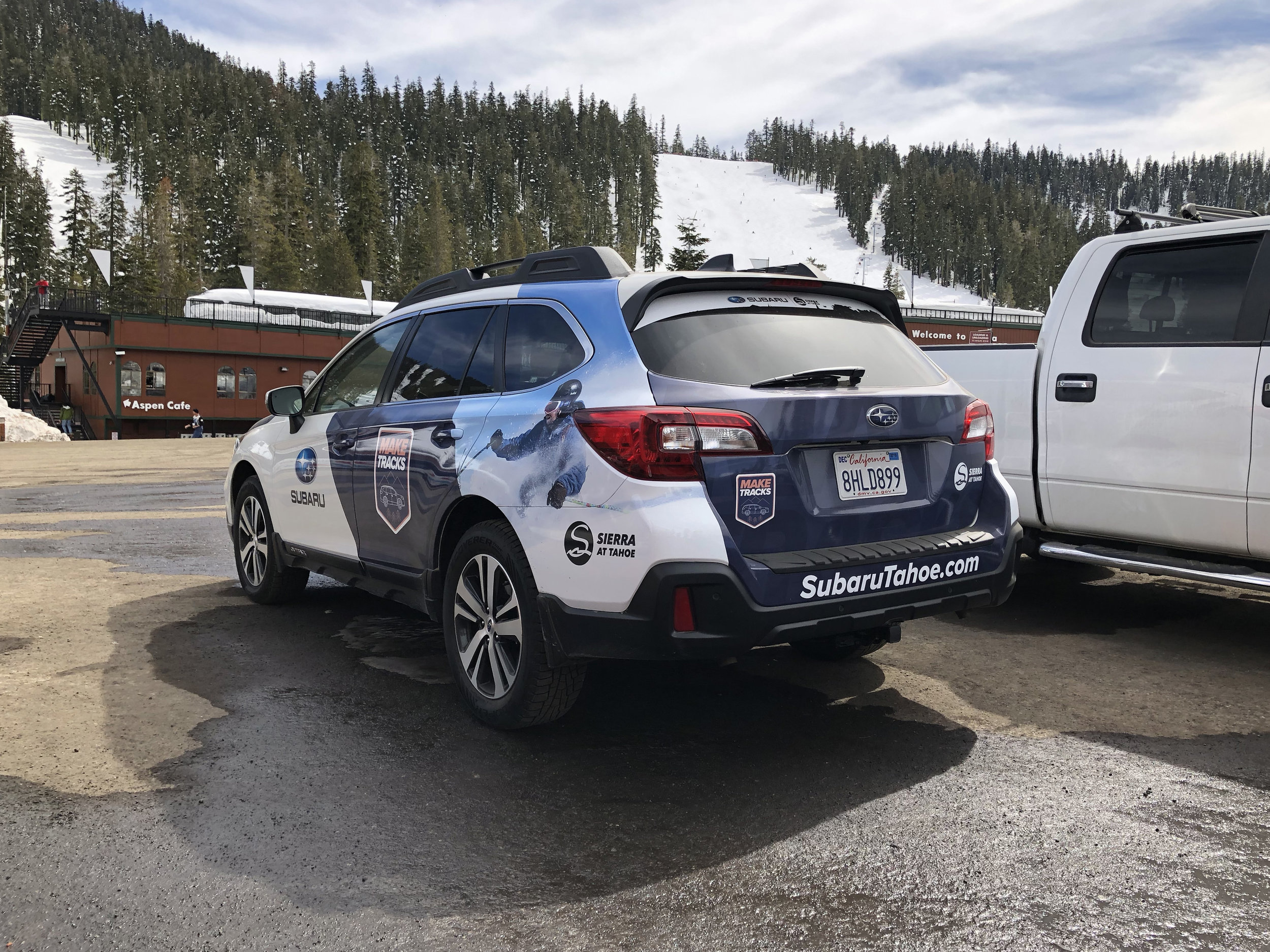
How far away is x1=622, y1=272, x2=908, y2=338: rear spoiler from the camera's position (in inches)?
150

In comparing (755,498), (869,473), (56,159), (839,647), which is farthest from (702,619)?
(56,159)

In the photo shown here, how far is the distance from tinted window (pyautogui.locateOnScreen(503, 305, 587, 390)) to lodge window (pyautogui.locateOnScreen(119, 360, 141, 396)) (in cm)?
4532

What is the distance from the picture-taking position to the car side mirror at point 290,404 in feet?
19.3

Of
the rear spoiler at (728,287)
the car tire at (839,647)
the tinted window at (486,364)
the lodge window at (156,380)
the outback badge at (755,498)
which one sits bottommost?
the car tire at (839,647)

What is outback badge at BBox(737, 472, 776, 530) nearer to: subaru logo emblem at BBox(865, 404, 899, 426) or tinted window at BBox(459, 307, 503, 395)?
subaru logo emblem at BBox(865, 404, 899, 426)

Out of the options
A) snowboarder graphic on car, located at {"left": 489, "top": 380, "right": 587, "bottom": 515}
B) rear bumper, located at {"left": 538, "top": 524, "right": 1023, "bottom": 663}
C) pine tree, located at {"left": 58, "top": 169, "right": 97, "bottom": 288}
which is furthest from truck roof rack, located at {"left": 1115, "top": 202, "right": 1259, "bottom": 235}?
pine tree, located at {"left": 58, "top": 169, "right": 97, "bottom": 288}

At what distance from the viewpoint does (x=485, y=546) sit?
160 inches

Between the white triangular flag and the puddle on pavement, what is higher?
the white triangular flag

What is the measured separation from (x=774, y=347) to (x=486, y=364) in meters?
1.33

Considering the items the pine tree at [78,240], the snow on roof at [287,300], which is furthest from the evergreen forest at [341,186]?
the snow on roof at [287,300]

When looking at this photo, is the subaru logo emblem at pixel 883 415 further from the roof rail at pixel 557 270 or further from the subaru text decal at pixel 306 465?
the subaru text decal at pixel 306 465

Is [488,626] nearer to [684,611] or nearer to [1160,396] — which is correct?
[684,611]

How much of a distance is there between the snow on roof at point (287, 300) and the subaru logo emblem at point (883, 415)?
47370mm

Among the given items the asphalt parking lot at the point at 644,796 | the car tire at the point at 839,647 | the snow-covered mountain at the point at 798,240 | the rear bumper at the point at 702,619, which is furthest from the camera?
the snow-covered mountain at the point at 798,240
